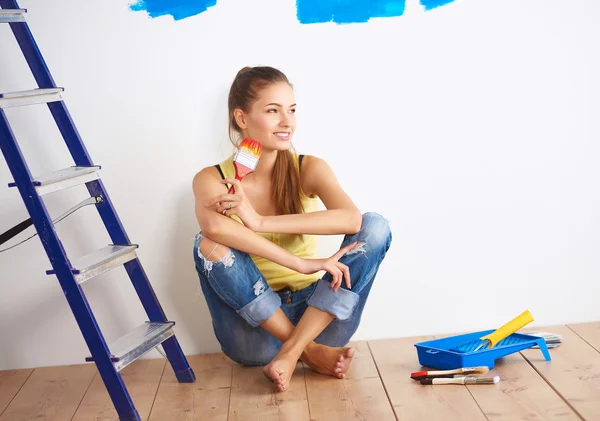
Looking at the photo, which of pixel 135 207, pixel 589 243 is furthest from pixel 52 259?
pixel 589 243

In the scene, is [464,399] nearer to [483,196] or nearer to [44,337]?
[483,196]

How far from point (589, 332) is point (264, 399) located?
1.21m

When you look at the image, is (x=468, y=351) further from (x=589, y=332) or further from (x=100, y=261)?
(x=100, y=261)

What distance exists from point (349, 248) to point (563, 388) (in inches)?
28.5

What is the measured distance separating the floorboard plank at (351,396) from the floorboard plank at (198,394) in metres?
0.26

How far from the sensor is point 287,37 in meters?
2.64

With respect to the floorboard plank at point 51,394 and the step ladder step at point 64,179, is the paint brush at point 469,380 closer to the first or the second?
the floorboard plank at point 51,394

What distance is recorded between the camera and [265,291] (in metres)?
2.33

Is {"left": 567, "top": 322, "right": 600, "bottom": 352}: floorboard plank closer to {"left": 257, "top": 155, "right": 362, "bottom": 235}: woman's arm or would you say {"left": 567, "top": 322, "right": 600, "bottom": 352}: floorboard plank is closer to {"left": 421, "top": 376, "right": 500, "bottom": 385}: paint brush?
{"left": 421, "top": 376, "right": 500, "bottom": 385}: paint brush

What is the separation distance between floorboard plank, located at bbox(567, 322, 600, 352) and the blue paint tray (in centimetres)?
26

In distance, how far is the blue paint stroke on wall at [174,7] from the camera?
2596mm

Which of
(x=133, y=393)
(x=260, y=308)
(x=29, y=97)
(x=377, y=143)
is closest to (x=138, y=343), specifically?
(x=133, y=393)

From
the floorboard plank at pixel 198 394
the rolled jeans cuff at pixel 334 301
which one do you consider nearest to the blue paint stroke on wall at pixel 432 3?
the rolled jeans cuff at pixel 334 301

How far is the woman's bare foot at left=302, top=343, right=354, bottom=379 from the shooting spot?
2301mm
